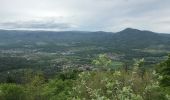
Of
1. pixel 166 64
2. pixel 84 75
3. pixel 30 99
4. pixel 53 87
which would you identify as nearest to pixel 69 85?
pixel 53 87

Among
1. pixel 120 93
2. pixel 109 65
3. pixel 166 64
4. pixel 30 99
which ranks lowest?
pixel 30 99

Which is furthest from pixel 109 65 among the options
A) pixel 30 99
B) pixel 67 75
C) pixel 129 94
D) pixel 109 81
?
pixel 67 75

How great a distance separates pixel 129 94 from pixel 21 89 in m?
48.9

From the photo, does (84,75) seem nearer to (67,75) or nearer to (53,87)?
(53,87)

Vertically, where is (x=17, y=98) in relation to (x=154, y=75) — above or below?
below

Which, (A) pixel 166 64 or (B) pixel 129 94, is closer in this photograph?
(B) pixel 129 94

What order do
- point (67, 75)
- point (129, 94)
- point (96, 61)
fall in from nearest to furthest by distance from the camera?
1. point (129, 94)
2. point (96, 61)
3. point (67, 75)

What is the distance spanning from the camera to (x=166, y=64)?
5947cm

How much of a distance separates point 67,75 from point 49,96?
2273 centimetres

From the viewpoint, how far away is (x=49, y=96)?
178 ft

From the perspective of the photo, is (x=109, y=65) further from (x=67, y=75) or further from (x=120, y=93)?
(x=67, y=75)

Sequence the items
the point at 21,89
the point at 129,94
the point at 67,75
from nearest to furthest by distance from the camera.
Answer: the point at 129,94, the point at 21,89, the point at 67,75

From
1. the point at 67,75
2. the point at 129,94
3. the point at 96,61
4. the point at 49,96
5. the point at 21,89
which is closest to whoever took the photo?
the point at 129,94

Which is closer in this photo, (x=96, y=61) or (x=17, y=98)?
(x=96, y=61)
